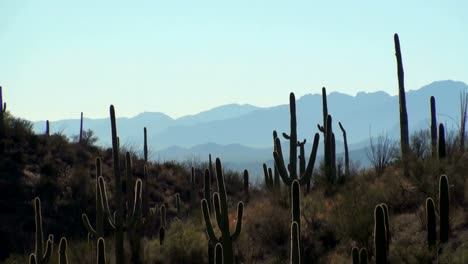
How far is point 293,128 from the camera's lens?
56.6ft

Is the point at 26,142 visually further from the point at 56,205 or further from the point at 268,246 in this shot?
the point at 268,246

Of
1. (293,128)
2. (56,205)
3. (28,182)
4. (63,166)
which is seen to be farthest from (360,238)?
(63,166)

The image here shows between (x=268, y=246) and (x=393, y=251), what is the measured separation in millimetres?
4496

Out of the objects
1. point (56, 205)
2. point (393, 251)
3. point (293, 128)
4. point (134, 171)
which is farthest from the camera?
point (134, 171)

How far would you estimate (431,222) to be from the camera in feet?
37.2

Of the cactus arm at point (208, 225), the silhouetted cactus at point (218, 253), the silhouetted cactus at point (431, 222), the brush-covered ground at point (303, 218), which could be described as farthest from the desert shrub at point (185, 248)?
the silhouetted cactus at point (431, 222)

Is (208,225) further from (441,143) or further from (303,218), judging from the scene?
(441,143)

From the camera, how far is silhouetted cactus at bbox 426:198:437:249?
11234mm

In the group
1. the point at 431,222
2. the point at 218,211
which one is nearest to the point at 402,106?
the point at 431,222

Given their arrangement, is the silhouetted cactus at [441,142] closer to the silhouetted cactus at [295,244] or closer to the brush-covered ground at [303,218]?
the brush-covered ground at [303,218]

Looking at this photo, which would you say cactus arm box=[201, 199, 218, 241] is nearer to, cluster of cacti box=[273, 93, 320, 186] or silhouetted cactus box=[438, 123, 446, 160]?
cluster of cacti box=[273, 93, 320, 186]

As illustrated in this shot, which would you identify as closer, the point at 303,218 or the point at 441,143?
the point at 441,143

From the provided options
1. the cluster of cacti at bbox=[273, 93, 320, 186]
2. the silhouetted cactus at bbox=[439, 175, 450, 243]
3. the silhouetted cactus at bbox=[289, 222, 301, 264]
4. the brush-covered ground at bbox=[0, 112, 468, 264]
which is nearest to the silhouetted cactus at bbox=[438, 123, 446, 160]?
the brush-covered ground at bbox=[0, 112, 468, 264]

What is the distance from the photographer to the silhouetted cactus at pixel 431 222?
442 inches
